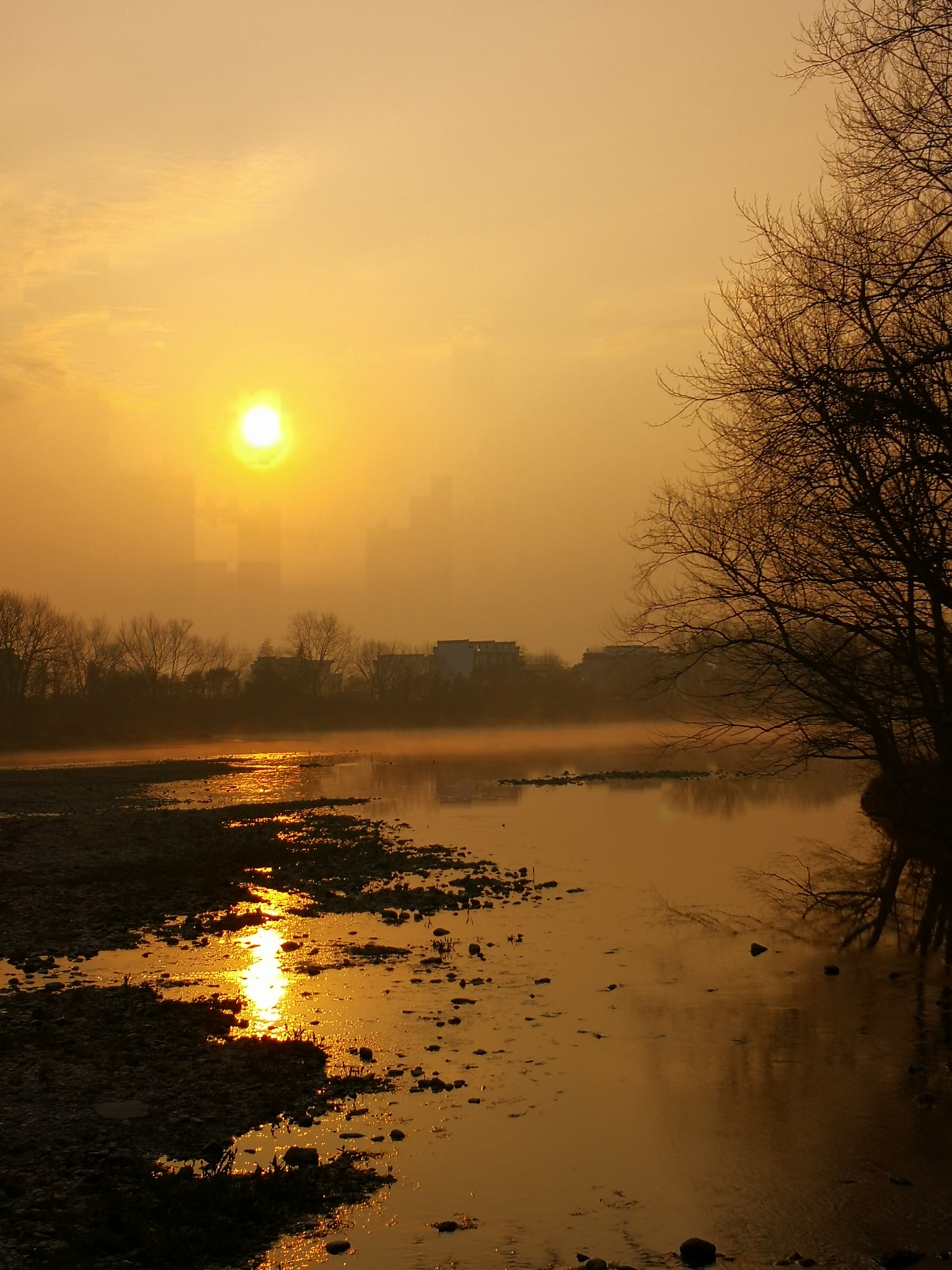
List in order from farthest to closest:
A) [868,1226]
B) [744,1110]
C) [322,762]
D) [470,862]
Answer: [322,762]
[470,862]
[744,1110]
[868,1226]

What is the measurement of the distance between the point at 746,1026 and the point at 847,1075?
1755mm

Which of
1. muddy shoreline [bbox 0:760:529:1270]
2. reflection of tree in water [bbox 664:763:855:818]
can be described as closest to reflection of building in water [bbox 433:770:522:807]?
reflection of tree in water [bbox 664:763:855:818]

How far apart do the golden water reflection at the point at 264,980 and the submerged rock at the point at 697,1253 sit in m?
6.00

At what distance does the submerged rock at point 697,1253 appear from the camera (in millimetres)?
7387

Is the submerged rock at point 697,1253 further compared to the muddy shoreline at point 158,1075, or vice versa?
the muddy shoreline at point 158,1075

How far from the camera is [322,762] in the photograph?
77188mm

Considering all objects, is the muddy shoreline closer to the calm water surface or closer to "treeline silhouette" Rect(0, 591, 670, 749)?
the calm water surface

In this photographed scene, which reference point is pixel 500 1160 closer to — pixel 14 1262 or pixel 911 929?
pixel 14 1262

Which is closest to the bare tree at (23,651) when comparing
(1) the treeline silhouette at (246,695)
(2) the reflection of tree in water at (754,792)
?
(1) the treeline silhouette at (246,695)

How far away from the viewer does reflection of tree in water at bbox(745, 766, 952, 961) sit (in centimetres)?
1767

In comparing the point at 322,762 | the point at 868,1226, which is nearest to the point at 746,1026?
the point at 868,1226

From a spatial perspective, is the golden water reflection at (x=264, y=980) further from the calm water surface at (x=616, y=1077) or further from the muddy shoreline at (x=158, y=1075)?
the muddy shoreline at (x=158, y=1075)

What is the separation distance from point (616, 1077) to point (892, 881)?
1319cm

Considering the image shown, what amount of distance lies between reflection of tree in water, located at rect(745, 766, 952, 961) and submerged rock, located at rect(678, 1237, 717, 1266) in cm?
990
